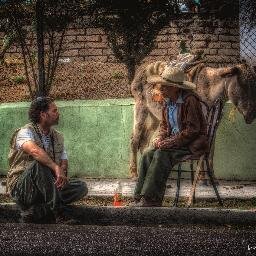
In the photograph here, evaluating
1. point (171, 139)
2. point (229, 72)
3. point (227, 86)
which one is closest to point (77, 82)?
point (227, 86)

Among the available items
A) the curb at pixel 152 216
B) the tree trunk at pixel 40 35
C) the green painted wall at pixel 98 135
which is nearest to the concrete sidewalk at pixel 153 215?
the curb at pixel 152 216

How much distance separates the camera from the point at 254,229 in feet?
21.4

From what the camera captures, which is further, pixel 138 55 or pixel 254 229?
pixel 138 55

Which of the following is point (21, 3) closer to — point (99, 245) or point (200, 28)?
point (200, 28)

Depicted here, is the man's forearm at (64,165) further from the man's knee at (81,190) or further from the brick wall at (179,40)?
the brick wall at (179,40)

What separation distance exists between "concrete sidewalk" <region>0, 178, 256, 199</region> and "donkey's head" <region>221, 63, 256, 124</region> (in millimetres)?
949

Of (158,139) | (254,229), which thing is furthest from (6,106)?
(254,229)

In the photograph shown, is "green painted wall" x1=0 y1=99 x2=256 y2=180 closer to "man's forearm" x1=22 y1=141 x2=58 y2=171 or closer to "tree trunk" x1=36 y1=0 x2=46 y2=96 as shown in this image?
"tree trunk" x1=36 y1=0 x2=46 y2=96

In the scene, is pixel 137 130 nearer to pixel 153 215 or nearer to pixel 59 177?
pixel 153 215

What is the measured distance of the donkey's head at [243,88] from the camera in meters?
9.02

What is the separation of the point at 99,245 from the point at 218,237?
44.6 inches

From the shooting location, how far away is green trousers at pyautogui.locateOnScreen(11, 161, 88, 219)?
259 inches

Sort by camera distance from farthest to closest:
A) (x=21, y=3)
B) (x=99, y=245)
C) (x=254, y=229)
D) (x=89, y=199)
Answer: (x=21, y=3) < (x=89, y=199) < (x=254, y=229) < (x=99, y=245)

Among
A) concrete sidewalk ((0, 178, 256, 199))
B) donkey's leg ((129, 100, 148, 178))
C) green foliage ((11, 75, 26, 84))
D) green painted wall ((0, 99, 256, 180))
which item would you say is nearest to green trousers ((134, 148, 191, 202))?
concrete sidewalk ((0, 178, 256, 199))
